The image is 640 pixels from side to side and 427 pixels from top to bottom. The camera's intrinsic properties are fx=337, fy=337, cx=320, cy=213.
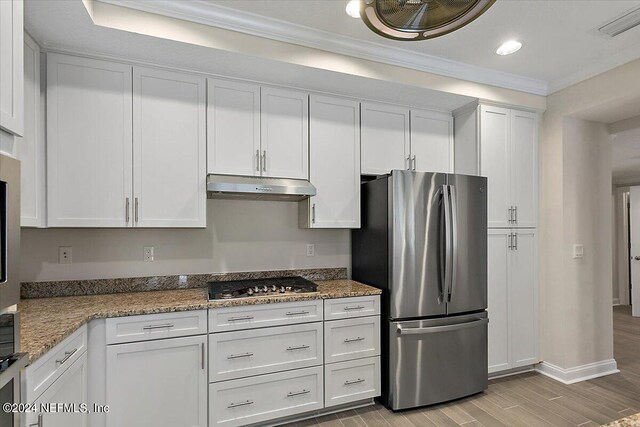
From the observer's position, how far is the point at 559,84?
3.14 metres

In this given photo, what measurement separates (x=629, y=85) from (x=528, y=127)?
760mm

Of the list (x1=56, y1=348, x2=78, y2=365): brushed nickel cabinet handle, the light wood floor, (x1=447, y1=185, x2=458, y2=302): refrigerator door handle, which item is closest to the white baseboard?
the light wood floor

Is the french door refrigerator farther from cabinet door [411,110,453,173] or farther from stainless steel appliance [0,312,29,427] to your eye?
stainless steel appliance [0,312,29,427]

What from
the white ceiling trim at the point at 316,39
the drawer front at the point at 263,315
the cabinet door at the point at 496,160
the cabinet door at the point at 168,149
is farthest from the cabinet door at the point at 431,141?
the cabinet door at the point at 168,149

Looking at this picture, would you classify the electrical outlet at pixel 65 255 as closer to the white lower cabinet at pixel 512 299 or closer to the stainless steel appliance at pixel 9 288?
the stainless steel appliance at pixel 9 288

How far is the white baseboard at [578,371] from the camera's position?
10.0 feet

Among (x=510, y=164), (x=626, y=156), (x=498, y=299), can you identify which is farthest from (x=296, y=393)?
(x=626, y=156)

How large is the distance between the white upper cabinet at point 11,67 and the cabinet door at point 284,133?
5.17 feet

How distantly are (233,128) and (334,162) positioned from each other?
86 cm

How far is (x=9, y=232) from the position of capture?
3.30 feet

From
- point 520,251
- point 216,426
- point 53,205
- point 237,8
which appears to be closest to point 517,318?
point 520,251

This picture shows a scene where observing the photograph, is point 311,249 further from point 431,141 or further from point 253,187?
point 431,141

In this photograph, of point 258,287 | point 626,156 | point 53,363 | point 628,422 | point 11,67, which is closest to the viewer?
point 628,422

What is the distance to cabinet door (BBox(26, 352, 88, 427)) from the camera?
1405 mm
